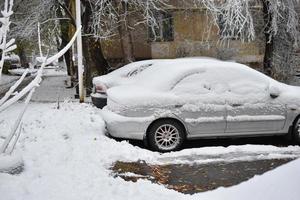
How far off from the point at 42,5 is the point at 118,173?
37.8ft

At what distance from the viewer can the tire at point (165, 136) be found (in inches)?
321

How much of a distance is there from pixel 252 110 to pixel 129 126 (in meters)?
2.39

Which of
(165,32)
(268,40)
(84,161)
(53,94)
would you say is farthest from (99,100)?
(165,32)

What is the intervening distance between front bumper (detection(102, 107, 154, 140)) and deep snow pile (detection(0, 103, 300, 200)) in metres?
0.27

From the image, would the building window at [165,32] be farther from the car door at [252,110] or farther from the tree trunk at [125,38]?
the car door at [252,110]

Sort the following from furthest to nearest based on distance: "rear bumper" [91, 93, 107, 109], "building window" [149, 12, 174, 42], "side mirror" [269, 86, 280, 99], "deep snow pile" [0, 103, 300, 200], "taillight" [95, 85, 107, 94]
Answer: "building window" [149, 12, 174, 42]
"taillight" [95, 85, 107, 94]
"rear bumper" [91, 93, 107, 109]
"side mirror" [269, 86, 280, 99]
"deep snow pile" [0, 103, 300, 200]

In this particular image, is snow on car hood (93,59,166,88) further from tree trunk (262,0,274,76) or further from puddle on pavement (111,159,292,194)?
tree trunk (262,0,274,76)

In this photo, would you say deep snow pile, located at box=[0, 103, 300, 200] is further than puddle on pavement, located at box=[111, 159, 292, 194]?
No

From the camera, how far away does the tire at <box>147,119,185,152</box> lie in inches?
321

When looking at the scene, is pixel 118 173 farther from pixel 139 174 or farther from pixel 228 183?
pixel 228 183

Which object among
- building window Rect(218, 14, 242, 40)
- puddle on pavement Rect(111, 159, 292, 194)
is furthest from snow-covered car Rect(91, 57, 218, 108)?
building window Rect(218, 14, 242, 40)

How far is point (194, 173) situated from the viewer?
6.77 meters

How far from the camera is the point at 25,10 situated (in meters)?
19.2

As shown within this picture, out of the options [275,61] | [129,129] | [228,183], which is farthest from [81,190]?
[275,61]
